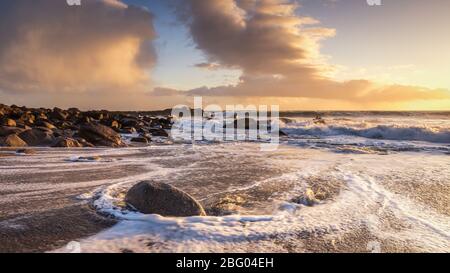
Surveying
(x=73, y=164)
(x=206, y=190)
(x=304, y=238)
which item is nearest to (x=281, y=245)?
(x=304, y=238)

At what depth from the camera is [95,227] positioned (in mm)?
3793

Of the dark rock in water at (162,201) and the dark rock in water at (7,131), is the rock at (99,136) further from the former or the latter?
the dark rock in water at (162,201)

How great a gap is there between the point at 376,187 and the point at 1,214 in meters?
5.82

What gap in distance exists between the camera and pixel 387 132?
20.8 m

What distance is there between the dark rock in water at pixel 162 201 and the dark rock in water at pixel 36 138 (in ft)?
29.2

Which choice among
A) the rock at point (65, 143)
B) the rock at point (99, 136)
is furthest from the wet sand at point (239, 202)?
the rock at point (99, 136)

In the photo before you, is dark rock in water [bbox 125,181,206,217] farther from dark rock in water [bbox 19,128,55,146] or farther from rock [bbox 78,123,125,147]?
rock [bbox 78,123,125,147]

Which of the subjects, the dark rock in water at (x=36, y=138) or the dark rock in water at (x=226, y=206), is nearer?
the dark rock in water at (x=226, y=206)

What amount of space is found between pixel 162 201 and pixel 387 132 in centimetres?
1964

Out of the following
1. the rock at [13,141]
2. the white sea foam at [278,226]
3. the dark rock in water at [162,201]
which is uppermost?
the rock at [13,141]

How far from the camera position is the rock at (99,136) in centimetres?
1307
